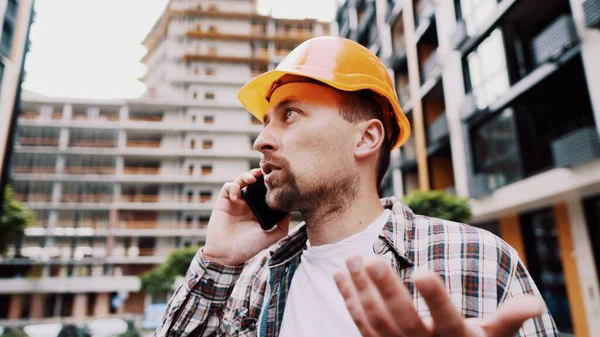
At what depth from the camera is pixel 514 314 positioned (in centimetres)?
48

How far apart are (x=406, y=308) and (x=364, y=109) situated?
3.08 ft

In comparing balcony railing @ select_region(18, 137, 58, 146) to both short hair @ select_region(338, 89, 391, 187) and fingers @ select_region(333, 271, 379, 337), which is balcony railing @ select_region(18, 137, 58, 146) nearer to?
short hair @ select_region(338, 89, 391, 187)

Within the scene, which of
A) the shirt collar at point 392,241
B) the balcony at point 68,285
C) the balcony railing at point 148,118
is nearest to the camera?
the shirt collar at point 392,241

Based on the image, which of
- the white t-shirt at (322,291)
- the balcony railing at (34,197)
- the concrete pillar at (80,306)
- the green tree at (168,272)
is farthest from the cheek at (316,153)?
the balcony railing at (34,197)

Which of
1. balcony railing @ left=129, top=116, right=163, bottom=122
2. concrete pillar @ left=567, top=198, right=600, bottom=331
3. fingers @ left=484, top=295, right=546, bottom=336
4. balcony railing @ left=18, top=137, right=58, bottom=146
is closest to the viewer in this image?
fingers @ left=484, top=295, right=546, bottom=336

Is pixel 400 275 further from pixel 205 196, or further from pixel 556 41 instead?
pixel 205 196

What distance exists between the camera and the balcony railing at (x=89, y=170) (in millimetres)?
31562

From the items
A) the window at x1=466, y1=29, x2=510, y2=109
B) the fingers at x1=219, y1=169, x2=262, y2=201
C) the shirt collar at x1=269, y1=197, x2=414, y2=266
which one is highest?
the window at x1=466, y1=29, x2=510, y2=109

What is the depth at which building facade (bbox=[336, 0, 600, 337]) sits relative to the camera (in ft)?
27.0

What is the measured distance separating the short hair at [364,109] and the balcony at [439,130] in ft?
41.8

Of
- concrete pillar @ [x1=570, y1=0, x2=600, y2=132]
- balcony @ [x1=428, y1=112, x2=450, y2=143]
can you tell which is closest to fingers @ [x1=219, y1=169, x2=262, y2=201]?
concrete pillar @ [x1=570, y1=0, x2=600, y2=132]

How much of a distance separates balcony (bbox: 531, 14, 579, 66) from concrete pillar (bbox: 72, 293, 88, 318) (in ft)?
106

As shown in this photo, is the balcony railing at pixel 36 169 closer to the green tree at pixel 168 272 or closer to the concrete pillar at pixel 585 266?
the green tree at pixel 168 272

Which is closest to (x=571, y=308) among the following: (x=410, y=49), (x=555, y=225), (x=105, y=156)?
(x=555, y=225)
